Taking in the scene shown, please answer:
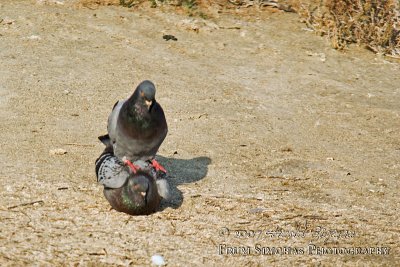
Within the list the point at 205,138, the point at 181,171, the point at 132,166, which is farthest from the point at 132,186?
the point at 205,138

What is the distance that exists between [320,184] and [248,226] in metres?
1.37

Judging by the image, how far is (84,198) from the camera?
6152mm

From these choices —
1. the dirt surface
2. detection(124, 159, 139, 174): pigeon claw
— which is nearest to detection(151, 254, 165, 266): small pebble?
the dirt surface

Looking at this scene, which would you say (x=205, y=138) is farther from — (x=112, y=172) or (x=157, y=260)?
(x=157, y=260)

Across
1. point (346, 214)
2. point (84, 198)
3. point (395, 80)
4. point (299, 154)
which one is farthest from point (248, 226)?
point (395, 80)

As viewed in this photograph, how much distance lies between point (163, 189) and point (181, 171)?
1.08 m

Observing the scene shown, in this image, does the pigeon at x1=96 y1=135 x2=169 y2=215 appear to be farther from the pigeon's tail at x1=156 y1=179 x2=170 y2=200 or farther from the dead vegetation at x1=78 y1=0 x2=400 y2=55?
the dead vegetation at x1=78 y1=0 x2=400 y2=55

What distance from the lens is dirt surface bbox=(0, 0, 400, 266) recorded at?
18.3ft

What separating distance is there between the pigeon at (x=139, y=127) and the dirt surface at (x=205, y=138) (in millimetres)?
508

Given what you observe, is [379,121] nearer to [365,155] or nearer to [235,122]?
[365,155]

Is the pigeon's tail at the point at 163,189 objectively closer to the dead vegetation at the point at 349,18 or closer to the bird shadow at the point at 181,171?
the bird shadow at the point at 181,171

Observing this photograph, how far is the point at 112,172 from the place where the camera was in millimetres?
5973

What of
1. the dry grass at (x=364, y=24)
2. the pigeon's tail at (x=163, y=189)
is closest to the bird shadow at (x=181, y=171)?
the pigeon's tail at (x=163, y=189)

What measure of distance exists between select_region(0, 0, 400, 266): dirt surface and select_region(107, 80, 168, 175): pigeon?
20.0 inches
